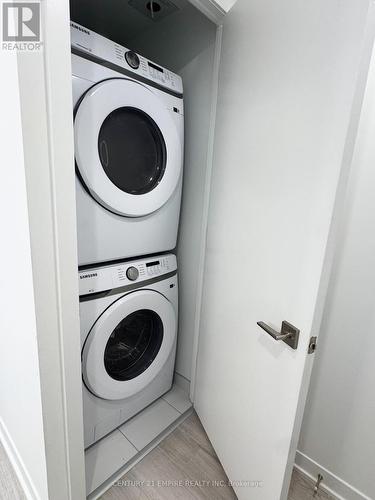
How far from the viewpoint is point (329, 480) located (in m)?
1.12

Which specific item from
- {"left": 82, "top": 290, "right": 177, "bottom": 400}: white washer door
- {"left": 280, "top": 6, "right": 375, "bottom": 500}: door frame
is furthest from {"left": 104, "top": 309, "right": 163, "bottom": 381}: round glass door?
{"left": 280, "top": 6, "right": 375, "bottom": 500}: door frame

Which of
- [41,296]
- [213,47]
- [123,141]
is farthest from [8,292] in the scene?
[213,47]

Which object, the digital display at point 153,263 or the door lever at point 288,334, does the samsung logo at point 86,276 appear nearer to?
the digital display at point 153,263

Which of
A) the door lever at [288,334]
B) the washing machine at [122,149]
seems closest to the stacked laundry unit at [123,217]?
the washing machine at [122,149]

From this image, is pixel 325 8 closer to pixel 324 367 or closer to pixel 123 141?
pixel 123 141

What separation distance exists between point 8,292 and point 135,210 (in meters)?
0.53

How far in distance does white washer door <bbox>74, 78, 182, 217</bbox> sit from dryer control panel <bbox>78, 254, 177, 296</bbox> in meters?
0.24

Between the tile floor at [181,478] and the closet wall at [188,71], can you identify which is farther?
the closet wall at [188,71]

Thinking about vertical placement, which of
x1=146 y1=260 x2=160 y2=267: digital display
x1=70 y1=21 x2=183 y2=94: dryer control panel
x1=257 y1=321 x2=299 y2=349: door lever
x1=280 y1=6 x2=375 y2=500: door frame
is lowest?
x1=257 y1=321 x2=299 y2=349: door lever

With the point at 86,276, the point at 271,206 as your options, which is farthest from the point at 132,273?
the point at 271,206

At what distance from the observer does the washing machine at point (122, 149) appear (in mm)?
893

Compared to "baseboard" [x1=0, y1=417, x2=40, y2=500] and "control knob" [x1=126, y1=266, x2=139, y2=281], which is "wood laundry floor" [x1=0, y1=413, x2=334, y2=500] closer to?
"baseboard" [x1=0, y1=417, x2=40, y2=500]

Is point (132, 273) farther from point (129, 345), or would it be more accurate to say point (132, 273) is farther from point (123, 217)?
point (129, 345)

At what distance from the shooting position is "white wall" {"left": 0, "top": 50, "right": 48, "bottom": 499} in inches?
25.2
